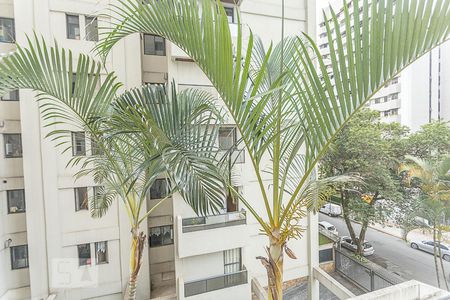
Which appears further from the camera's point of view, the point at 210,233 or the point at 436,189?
the point at 436,189

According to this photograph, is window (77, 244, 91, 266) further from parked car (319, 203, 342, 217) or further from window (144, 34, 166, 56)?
parked car (319, 203, 342, 217)

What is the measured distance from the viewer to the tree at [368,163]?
6.10 meters

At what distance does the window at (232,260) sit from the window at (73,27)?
4891mm

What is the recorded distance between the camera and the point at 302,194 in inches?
56.7

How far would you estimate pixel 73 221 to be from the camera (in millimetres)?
4109

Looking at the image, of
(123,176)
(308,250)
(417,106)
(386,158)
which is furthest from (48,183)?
(417,106)

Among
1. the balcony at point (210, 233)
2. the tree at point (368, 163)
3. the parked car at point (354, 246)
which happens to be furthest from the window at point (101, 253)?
the parked car at point (354, 246)

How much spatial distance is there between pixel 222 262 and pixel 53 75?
4.14 meters

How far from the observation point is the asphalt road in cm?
630

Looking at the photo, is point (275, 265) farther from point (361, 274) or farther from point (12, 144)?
point (361, 274)

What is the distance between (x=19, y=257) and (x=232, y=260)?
3932 millimetres

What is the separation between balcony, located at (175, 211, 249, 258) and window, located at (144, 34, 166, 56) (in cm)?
351

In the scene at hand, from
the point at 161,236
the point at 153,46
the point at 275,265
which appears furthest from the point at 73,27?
the point at 275,265

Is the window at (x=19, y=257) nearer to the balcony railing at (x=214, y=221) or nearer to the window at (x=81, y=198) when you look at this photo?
the window at (x=81, y=198)
